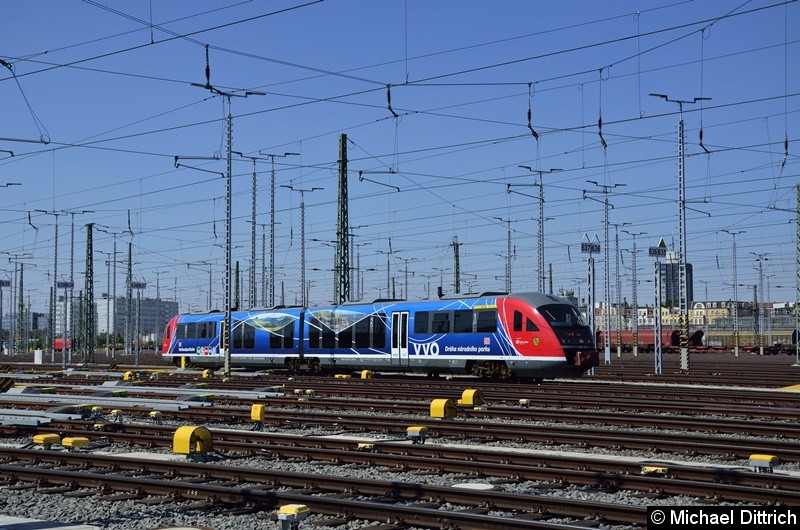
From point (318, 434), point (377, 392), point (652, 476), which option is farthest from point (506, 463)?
point (377, 392)

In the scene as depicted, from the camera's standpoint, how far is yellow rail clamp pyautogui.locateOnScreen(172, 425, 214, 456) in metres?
17.0

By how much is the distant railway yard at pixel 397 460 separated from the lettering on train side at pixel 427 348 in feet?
22.7

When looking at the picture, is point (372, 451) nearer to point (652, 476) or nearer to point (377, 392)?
point (652, 476)

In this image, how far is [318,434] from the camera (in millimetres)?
20672

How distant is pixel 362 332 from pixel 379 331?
1090 millimetres

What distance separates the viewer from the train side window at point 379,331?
1519 inches

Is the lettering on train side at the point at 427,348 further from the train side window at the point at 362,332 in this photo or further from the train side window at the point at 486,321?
the train side window at the point at 362,332

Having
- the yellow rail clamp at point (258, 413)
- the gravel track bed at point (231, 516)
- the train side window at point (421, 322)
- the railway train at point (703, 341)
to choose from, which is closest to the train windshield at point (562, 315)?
the train side window at point (421, 322)

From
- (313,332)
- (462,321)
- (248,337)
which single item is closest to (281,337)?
(313,332)

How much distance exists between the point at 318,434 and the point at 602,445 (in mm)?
6230

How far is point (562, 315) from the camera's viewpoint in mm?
33438

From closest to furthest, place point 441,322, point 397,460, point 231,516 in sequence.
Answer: point 231,516 → point 397,460 → point 441,322

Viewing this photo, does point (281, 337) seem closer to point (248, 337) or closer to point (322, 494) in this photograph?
point (248, 337)

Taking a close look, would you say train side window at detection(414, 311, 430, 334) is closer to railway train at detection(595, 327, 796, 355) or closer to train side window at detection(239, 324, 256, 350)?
train side window at detection(239, 324, 256, 350)
